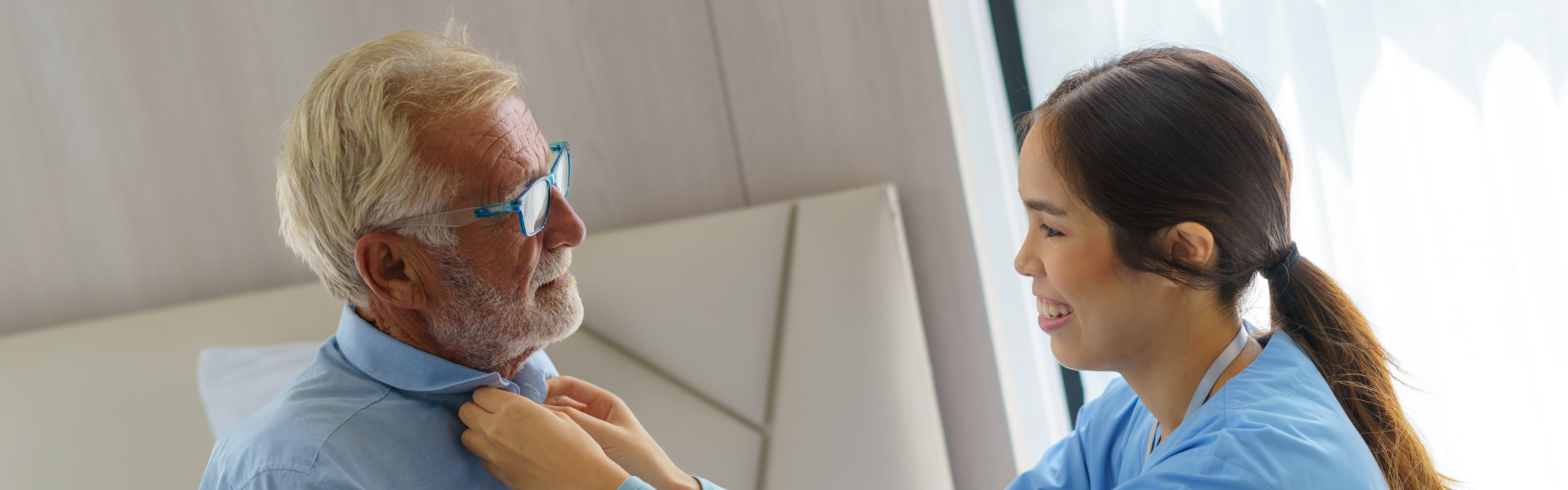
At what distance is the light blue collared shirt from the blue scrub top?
2.40 feet

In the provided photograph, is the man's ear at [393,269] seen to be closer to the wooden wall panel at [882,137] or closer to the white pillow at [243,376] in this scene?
the white pillow at [243,376]

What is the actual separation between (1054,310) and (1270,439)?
0.95 ft

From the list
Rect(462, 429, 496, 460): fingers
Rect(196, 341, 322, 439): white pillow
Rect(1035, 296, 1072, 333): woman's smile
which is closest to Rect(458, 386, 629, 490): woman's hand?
Rect(462, 429, 496, 460): fingers

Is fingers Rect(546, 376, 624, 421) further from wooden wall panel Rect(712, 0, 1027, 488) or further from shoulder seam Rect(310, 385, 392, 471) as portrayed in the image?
wooden wall panel Rect(712, 0, 1027, 488)

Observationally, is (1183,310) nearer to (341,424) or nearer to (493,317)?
(493,317)

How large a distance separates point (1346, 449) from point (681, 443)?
3.78ft

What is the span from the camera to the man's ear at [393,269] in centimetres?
94

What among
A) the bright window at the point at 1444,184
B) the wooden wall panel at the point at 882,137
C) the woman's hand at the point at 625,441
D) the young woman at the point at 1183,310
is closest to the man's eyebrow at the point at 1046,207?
the young woman at the point at 1183,310

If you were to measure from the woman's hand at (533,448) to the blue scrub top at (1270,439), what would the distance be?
564 millimetres

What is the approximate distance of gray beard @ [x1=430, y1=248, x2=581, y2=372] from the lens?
39.0 inches

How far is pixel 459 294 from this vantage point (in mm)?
995

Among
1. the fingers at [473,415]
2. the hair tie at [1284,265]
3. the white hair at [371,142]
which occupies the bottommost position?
the hair tie at [1284,265]

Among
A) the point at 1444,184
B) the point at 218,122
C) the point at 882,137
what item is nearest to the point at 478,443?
the point at 882,137

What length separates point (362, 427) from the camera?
923 millimetres
